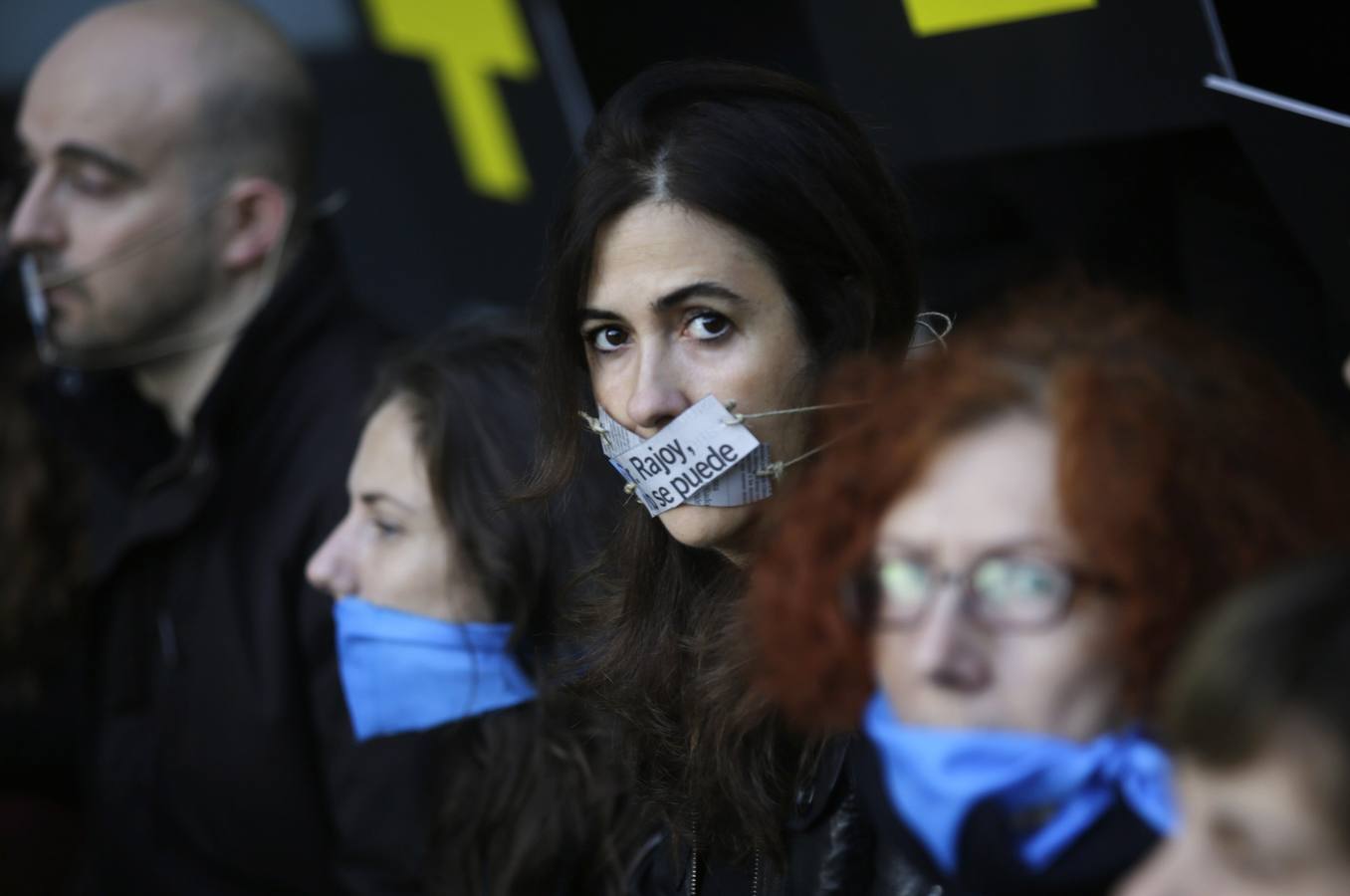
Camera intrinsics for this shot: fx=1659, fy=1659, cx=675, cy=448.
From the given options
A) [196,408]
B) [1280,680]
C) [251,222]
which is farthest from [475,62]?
[1280,680]

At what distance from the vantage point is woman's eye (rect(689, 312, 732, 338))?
7.43ft

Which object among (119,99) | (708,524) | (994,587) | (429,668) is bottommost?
(429,668)

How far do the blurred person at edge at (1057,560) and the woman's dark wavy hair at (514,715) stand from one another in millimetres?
1190

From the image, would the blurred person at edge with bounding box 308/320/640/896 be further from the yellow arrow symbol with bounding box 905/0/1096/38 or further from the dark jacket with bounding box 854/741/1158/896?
the dark jacket with bounding box 854/741/1158/896

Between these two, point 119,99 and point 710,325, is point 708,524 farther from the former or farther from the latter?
point 119,99

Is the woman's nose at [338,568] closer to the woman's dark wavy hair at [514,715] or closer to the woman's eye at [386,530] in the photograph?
the woman's eye at [386,530]

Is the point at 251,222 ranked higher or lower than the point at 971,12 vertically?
lower

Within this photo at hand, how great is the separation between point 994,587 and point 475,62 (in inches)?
148

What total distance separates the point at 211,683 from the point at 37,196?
4.20 ft

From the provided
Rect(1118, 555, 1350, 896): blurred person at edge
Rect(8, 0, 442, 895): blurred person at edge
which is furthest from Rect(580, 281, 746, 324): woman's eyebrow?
Rect(8, 0, 442, 895): blurred person at edge

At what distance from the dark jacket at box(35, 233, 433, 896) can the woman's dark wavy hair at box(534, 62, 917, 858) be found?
38.1 inches

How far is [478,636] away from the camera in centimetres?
283

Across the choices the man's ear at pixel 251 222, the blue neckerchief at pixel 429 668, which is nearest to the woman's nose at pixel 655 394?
the blue neckerchief at pixel 429 668

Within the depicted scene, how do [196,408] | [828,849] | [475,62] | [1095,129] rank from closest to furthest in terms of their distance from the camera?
[828,849] < [1095,129] < [196,408] < [475,62]
